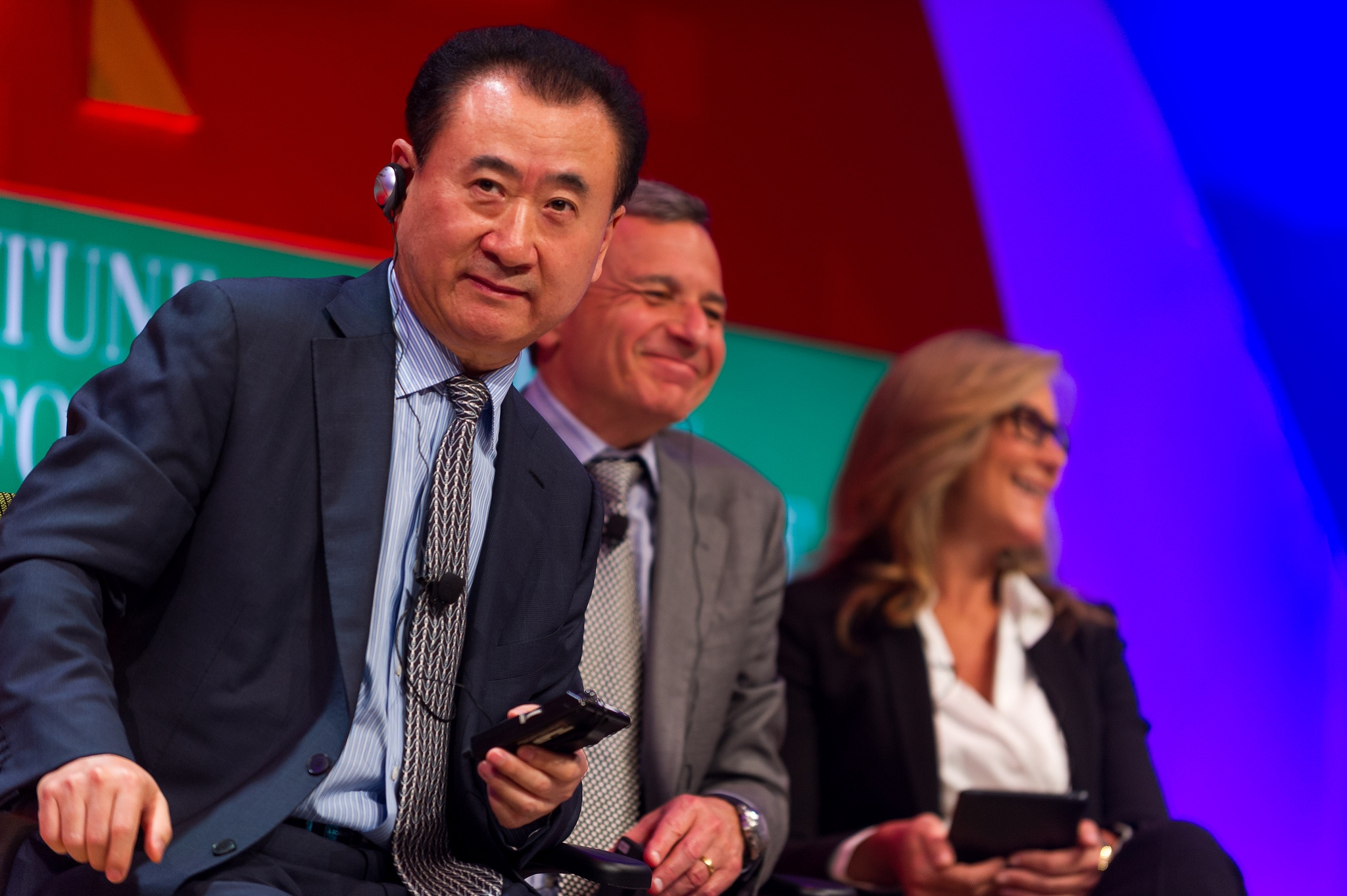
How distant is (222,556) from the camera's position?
1654 mm

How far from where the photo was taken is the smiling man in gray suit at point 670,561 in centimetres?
248

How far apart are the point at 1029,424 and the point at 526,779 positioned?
2.06 m

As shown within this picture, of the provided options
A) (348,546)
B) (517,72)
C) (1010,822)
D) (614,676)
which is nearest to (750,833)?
(614,676)

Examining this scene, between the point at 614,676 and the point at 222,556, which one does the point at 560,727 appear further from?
the point at 614,676

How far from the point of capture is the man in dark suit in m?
1.55

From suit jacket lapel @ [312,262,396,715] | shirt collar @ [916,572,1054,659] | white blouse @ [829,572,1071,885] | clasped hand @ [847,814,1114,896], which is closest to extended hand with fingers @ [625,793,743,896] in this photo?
clasped hand @ [847,814,1114,896]

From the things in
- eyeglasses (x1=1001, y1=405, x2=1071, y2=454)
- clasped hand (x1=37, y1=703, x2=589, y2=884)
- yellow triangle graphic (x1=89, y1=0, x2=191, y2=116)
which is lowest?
clasped hand (x1=37, y1=703, x2=589, y2=884)

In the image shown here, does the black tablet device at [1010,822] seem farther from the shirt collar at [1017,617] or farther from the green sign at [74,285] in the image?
the green sign at [74,285]

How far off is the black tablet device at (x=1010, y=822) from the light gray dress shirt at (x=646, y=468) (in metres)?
0.79

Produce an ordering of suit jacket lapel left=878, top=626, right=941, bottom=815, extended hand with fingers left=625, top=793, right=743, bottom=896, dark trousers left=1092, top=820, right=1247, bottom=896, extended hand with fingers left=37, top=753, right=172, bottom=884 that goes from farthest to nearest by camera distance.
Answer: suit jacket lapel left=878, top=626, right=941, bottom=815 < dark trousers left=1092, top=820, right=1247, bottom=896 < extended hand with fingers left=625, top=793, right=743, bottom=896 < extended hand with fingers left=37, top=753, right=172, bottom=884

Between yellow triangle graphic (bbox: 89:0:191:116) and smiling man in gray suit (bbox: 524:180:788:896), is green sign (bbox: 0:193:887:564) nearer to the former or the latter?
yellow triangle graphic (bbox: 89:0:191:116)

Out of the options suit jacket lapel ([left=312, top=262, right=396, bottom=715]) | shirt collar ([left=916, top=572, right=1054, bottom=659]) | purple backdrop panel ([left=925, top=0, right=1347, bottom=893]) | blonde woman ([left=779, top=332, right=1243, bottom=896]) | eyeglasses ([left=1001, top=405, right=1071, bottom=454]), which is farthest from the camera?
purple backdrop panel ([left=925, top=0, right=1347, bottom=893])

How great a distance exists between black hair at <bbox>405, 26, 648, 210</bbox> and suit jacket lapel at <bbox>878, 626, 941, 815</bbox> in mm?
1668

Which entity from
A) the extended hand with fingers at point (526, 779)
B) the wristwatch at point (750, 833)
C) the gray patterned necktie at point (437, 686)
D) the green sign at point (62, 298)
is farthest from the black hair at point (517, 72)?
the wristwatch at point (750, 833)
